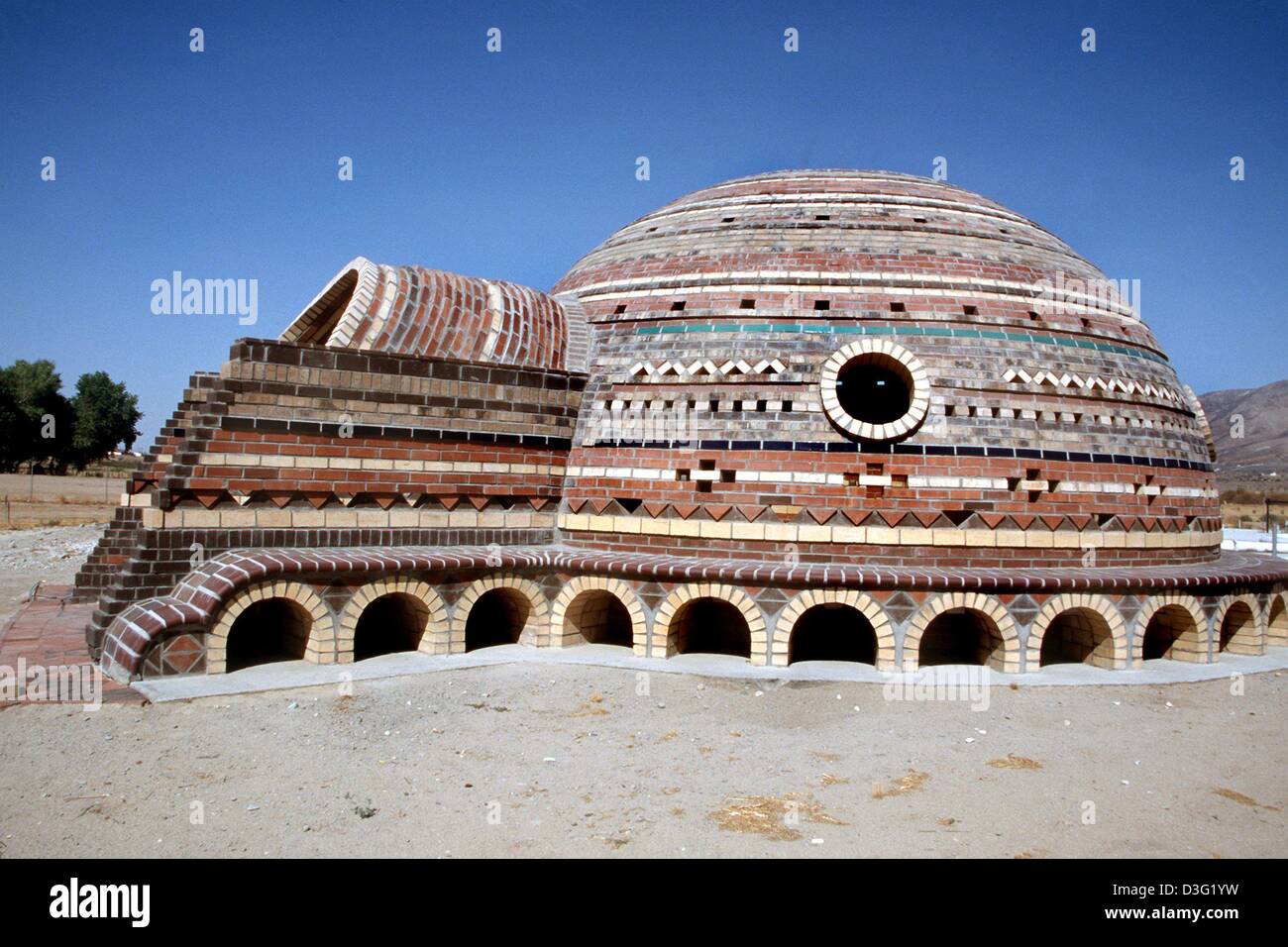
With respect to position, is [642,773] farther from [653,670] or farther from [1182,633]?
[1182,633]

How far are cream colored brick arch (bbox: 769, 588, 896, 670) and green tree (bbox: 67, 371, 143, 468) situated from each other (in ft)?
198

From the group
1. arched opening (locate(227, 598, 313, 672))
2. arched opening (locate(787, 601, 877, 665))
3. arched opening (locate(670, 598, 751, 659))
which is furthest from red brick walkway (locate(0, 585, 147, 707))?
arched opening (locate(787, 601, 877, 665))

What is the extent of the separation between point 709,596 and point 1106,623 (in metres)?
6.20

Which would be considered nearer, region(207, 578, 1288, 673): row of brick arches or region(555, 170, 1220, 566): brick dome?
region(207, 578, 1288, 673): row of brick arches

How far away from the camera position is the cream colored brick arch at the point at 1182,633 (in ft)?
46.9

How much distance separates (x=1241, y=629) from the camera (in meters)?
15.8

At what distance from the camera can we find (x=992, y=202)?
63.0ft

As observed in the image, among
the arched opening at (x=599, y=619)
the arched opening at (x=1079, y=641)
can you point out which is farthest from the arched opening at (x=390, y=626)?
the arched opening at (x=1079, y=641)

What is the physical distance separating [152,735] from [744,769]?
20.8 feet

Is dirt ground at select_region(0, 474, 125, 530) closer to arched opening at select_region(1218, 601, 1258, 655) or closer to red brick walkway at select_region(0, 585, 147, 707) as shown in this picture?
red brick walkway at select_region(0, 585, 147, 707)

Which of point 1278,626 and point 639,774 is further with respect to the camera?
point 1278,626

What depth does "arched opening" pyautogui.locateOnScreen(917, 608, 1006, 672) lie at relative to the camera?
1399 cm

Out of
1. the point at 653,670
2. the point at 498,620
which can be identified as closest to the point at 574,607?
the point at 498,620

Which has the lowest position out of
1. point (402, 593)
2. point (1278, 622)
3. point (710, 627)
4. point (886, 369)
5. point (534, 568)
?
point (1278, 622)
